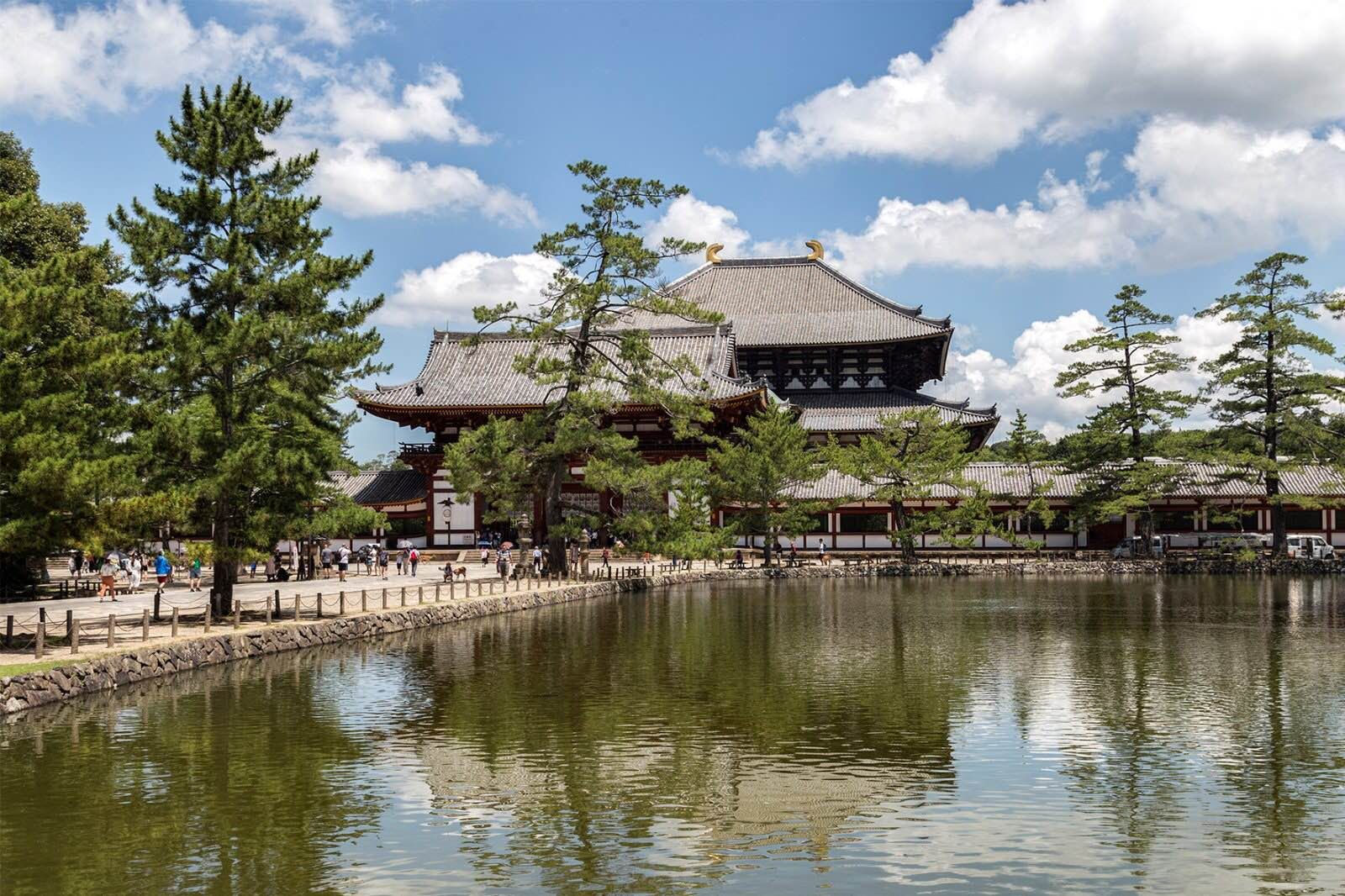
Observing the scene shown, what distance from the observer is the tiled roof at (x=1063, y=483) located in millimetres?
58781

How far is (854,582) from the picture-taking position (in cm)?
4975

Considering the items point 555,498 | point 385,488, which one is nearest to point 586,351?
point 555,498

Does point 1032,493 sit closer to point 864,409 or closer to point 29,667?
point 864,409

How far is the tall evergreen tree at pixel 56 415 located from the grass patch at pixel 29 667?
2714 millimetres

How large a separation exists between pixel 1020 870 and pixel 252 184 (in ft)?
81.4

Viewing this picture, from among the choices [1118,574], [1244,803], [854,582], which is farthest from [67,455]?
[1118,574]

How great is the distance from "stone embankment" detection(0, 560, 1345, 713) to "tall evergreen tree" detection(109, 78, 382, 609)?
294 centimetres

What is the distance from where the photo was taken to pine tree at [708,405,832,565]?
52.8m

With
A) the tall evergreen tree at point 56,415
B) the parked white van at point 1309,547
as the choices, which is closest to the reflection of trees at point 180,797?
the tall evergreen tree at point 56,415

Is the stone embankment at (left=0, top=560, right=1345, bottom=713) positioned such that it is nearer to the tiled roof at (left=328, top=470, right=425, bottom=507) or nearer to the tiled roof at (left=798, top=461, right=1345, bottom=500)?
the tiled roof at (left=798, top=461, right=1345, bottom=500)

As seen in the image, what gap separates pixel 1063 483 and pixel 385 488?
121 feet

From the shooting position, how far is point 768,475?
5262cm

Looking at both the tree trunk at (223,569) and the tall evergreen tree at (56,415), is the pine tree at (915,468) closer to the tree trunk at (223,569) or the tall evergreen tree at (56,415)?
the tree trunk at (223,569)

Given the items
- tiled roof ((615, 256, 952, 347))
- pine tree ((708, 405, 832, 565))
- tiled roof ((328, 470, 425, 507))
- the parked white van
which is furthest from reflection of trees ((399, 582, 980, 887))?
tiled roof ((615, 256, 952, 347))
